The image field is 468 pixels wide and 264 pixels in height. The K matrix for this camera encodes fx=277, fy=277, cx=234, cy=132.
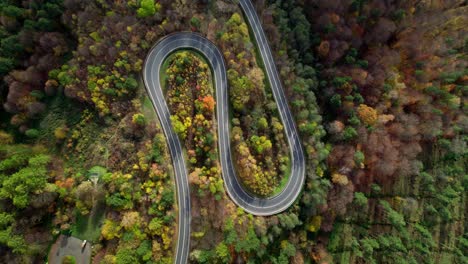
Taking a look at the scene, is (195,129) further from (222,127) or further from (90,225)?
(90,225)

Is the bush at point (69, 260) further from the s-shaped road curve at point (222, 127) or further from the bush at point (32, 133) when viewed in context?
the bush at point (32, 133)

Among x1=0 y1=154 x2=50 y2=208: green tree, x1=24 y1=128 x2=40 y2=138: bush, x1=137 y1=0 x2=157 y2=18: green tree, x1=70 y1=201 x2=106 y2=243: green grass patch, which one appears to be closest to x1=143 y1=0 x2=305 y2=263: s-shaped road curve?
x1=137 y1=0 x2=157 y2=18: green tree

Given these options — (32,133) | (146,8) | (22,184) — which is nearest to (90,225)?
(22,184)

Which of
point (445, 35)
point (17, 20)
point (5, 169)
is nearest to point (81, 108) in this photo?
point (5, 169)

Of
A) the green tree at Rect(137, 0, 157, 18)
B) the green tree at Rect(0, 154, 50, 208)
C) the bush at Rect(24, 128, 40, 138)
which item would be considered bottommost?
the green tree at Rect(0, 154, 50, 208)

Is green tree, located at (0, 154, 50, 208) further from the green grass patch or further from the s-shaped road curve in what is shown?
the s-shaped road curve

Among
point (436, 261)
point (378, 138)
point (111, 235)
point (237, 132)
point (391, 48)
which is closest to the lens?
point (111, 235)

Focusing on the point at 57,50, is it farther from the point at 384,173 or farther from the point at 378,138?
the point at 384,173
